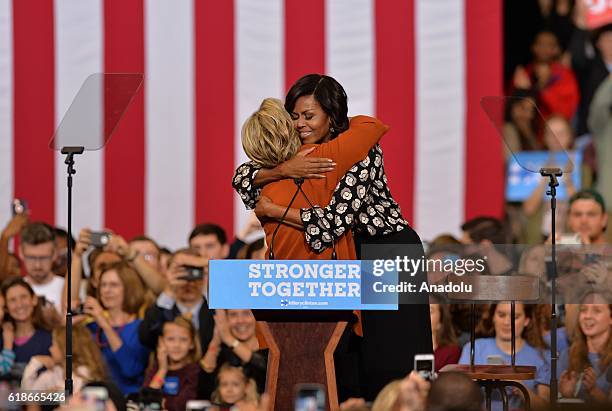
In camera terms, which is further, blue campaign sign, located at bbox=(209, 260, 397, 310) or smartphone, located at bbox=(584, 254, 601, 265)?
smartphone, located at bbox=(584, 254, 601, 265)

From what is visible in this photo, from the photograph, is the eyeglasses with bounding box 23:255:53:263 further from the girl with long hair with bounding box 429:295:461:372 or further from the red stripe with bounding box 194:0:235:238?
the girl with long hair with bounding box 429:295:461:372

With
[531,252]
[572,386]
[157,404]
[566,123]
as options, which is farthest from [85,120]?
[566,123]

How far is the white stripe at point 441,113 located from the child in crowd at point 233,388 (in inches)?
88.4

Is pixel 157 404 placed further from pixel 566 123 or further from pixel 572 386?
pixel 566 123

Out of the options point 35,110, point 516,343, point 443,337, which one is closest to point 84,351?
point 443,337

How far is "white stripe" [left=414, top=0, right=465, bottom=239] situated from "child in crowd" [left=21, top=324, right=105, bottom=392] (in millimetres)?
2356

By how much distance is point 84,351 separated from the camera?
7.06 meters

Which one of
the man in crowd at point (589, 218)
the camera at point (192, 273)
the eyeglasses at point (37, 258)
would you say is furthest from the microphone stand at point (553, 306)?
the eyeglasses at point (37, 258)

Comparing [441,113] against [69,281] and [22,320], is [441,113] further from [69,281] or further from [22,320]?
[69,281]

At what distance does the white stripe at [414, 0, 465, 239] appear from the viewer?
8.53 metres

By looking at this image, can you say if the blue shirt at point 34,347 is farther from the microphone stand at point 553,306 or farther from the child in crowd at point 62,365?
the microphone stand at point 553,306

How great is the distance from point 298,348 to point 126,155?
4.00 m

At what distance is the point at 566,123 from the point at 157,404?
4092 millimetres

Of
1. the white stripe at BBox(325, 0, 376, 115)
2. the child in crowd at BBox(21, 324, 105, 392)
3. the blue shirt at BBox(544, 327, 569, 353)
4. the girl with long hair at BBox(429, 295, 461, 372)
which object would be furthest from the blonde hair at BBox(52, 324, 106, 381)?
the white stripe at BBox(325, 0, 376, 115)
